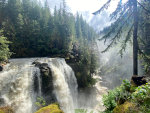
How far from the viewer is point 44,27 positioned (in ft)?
81.3

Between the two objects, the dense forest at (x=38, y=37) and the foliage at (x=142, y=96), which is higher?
the dense forest at (x=38, y=37)

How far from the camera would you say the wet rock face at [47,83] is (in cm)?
1096

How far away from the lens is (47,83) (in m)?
11.5

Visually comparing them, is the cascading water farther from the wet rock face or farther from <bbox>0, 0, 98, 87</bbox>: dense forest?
<bbox>0, 0, 98, 87</bbox>: dense forest

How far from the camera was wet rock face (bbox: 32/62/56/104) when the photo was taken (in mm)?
10961

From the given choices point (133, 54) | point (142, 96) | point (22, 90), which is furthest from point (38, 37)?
point (142, 96)

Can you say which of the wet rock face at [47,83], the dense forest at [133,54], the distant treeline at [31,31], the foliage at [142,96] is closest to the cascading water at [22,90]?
the wet rock face at [47,83]

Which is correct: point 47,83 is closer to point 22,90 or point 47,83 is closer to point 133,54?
point 22,90

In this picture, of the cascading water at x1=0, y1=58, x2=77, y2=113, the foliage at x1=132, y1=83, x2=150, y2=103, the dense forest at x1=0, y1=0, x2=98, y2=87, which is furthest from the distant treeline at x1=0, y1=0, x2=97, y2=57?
the foliage at x1=132, y1=83, x2=150, y2=103

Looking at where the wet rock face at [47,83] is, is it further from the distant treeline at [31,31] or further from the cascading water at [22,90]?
the distant treeline at [31,31]

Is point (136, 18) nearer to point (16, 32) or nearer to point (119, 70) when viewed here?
point (119, 70)

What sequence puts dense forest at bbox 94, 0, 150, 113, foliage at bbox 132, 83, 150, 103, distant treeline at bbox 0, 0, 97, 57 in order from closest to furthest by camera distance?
foliage at bbox 132, 83, 150, 103 < dense forest at bbox 94, 0, 150, 113 < distant treeline at bbox 0, 0, 97, 57

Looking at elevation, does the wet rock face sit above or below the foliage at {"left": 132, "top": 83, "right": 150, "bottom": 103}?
below

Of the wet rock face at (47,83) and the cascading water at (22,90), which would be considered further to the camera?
the wet rock face at (47,83)
